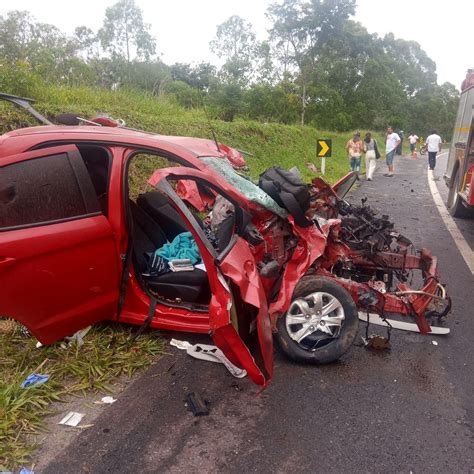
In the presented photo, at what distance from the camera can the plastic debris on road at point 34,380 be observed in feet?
10.3

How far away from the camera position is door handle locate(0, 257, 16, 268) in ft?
9.66

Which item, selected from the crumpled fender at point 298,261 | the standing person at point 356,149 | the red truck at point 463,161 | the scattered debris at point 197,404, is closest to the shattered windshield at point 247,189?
the crumpled fender at point 298,261

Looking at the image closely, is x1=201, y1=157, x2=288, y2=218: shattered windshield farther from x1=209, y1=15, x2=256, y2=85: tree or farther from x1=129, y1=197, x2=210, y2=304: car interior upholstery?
x1=209, y1=15, x2=256, y2=85: tree

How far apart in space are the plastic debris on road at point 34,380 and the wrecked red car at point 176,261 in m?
0.27

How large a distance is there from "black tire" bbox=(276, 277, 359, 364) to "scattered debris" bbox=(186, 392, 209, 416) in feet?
2.50

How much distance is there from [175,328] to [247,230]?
1.01m

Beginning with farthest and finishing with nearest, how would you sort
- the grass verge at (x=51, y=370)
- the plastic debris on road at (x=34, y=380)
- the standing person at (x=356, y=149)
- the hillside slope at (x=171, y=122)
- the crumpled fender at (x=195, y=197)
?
1. the standing person at (x=356, y=149)
2. the hillside slope at (x=171, y=122)
3. the crumpled fender at (x=195, y=197)
4. the plastic debris on road at (x=34, y=380)
5. the grass verge at (x=51, y=370)

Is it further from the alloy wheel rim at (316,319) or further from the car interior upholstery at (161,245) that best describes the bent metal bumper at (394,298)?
the car interior upholstery at (161,245)

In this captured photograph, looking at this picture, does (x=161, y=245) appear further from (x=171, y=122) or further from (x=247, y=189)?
(x=171, y=122)

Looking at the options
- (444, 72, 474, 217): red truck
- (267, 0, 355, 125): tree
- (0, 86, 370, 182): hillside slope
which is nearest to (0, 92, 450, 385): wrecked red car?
(0, 86, 370, 182): hillside slope

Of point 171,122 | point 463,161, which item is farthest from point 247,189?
point 171,122

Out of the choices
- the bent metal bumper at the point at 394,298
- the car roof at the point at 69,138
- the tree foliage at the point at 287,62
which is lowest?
the bent metal bumper at the point at 394,298

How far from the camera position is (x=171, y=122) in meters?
9.82

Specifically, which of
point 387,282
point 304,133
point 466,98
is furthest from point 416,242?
point 304,133
